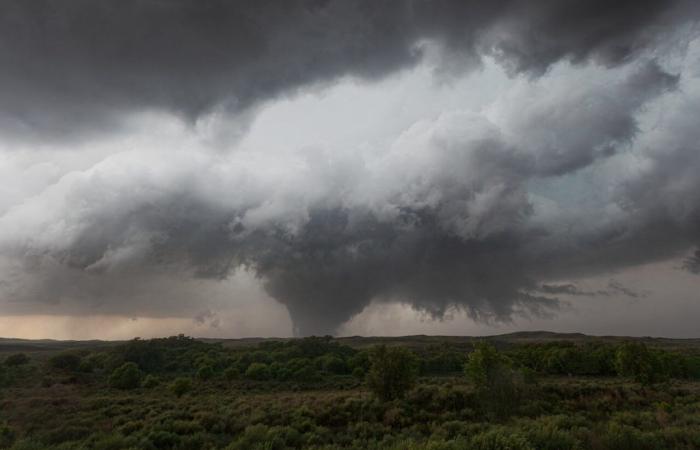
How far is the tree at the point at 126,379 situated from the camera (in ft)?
200

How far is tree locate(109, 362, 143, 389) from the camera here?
60.8m

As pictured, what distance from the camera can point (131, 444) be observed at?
20.6 m

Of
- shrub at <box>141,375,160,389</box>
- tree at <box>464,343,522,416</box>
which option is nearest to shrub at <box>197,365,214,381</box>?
shrub at <box>141,375,160,389</box>

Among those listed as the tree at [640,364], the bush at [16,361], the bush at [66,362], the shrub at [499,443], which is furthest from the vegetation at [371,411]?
the bush at [16,361]

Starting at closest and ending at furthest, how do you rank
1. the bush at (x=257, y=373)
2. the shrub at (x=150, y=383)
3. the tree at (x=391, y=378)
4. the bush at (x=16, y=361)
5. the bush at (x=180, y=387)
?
1. the tree at (x=391, y=378)
2. the bush at (x=180, y=387)
3. the shrub at (x=150, y=383)
4. the bush at (x=257, y=373)
5. the bush at (x=16, y=361)

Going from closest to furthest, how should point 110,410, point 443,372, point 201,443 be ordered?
point 201,443
point 110,410
point 443,372

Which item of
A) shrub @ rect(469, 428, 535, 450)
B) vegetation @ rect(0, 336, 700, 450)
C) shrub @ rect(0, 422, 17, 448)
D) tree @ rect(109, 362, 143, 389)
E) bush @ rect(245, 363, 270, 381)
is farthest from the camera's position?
bush @ rect(245, 363, 270, 381)

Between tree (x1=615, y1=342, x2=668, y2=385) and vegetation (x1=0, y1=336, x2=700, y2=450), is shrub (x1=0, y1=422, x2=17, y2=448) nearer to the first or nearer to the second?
vegetation (x1=0, y1=336, x2=700, y2=450)

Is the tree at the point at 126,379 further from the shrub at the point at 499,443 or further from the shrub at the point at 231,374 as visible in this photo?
the shrub at the point at 499,443

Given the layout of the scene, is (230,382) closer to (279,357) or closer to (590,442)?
(279,357)

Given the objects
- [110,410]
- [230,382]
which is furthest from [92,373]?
[110,410]

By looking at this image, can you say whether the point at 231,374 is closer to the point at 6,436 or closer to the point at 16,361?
the point at 6,436

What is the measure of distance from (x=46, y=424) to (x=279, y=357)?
76.7 meters

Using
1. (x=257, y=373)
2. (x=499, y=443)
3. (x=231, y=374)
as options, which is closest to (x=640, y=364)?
(x=499, y=443)
